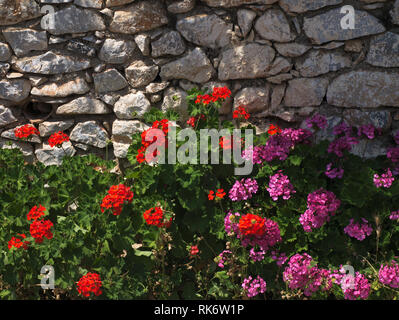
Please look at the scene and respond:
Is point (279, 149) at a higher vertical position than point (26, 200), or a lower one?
higher

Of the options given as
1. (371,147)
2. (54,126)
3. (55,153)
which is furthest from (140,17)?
(371,147)

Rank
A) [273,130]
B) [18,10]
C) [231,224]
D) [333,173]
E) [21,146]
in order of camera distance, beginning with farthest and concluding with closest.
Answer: [21,146] → [18,10] → [273,130] → [333,173] → [231,224]

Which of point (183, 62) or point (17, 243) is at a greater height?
point (183, 62)

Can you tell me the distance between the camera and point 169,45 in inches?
117

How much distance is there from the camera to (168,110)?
299cm

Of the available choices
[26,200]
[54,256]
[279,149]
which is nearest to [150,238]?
[54,256]

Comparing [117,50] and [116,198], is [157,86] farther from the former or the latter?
[116,198]

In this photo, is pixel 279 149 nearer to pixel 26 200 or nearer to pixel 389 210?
pixel 389 210

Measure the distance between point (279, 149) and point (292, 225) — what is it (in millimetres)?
460

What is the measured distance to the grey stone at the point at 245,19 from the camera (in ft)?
9.43

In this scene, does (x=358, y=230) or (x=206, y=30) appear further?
(x=206, y=30)

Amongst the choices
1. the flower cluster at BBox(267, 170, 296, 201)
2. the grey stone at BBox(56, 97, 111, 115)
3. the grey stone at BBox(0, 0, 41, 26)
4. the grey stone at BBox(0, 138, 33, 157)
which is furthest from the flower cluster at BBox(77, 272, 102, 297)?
the grey stone at BBox(0, 0, 41, 26)

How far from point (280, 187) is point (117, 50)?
56.2 inches

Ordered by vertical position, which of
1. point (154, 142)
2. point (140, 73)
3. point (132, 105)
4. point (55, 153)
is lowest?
point (55, 153)
